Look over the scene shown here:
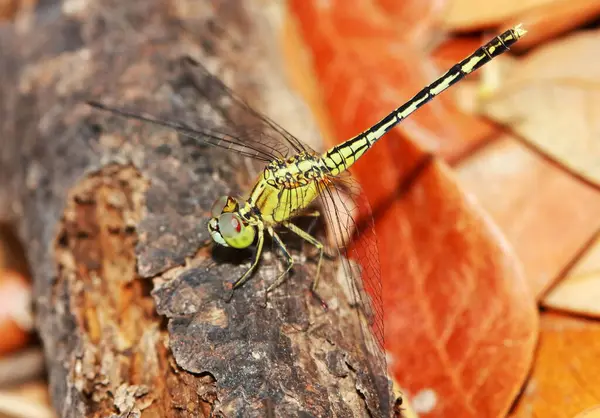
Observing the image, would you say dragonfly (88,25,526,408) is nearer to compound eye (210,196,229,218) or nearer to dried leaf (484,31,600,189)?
compound eye (210,196,229,218)

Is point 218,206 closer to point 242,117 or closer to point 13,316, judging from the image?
point 242,117

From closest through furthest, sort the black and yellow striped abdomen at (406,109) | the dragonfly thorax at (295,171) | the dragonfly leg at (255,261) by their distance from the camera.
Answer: the dragonfly leg at (255,261)
the dragonfly thorax at (295,171)
the black and yellow striped abdomen at (406,109)

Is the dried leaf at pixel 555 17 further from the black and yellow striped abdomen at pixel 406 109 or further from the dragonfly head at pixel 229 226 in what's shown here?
the dragonfly head at pixel 229 226

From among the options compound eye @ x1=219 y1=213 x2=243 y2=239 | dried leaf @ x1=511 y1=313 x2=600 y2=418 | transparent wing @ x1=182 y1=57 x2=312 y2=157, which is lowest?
dried leaf @ x1=511 y1=313 x2=600 y2=418

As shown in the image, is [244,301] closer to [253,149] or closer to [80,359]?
[80,359]

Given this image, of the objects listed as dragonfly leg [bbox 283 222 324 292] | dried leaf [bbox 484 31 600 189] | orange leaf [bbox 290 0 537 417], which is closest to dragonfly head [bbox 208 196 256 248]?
dragonfly leg [bbox 283 222 324 292]

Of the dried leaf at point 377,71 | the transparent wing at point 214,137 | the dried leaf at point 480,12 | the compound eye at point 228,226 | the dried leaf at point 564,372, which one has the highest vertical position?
the dried leaf at point 480,12

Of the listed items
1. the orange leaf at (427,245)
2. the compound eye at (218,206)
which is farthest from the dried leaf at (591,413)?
the compound eye at (218,206)
